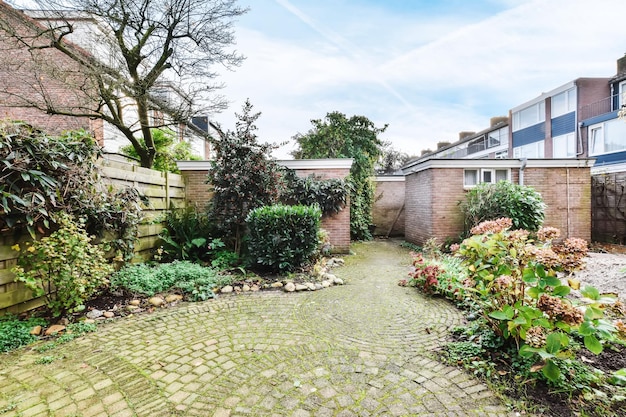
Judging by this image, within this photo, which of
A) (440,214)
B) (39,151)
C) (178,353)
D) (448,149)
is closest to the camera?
(178,353)

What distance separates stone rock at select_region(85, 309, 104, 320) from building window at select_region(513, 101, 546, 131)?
1006 inches

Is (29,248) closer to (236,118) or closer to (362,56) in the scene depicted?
(236,118)

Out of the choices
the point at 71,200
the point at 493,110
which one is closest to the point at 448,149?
the point at 493,110

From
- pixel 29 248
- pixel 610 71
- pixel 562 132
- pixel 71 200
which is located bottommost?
pixel 29 248

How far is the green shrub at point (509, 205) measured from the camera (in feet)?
25.8

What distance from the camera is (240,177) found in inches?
249

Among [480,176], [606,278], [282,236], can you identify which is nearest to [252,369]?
[282,236]

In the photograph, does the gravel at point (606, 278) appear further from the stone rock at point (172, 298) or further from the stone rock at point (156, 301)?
the stone rock at point (156, 301)

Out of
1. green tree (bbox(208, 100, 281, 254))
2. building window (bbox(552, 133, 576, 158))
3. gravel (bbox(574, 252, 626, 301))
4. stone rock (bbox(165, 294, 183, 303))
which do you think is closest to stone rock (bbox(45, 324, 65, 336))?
stone rock (bbox(165, 294, 183, 303))

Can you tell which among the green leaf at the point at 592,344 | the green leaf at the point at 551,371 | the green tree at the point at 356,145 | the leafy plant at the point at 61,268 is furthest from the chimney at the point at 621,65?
the leafy plant at the point at 61,268

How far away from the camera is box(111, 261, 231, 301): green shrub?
14.3 feet

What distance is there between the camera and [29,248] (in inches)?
123

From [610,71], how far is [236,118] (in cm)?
2389

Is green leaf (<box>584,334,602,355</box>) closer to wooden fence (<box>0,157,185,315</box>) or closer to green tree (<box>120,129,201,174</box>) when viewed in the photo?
wooden fence (<box>0,157,185,315</box>)
